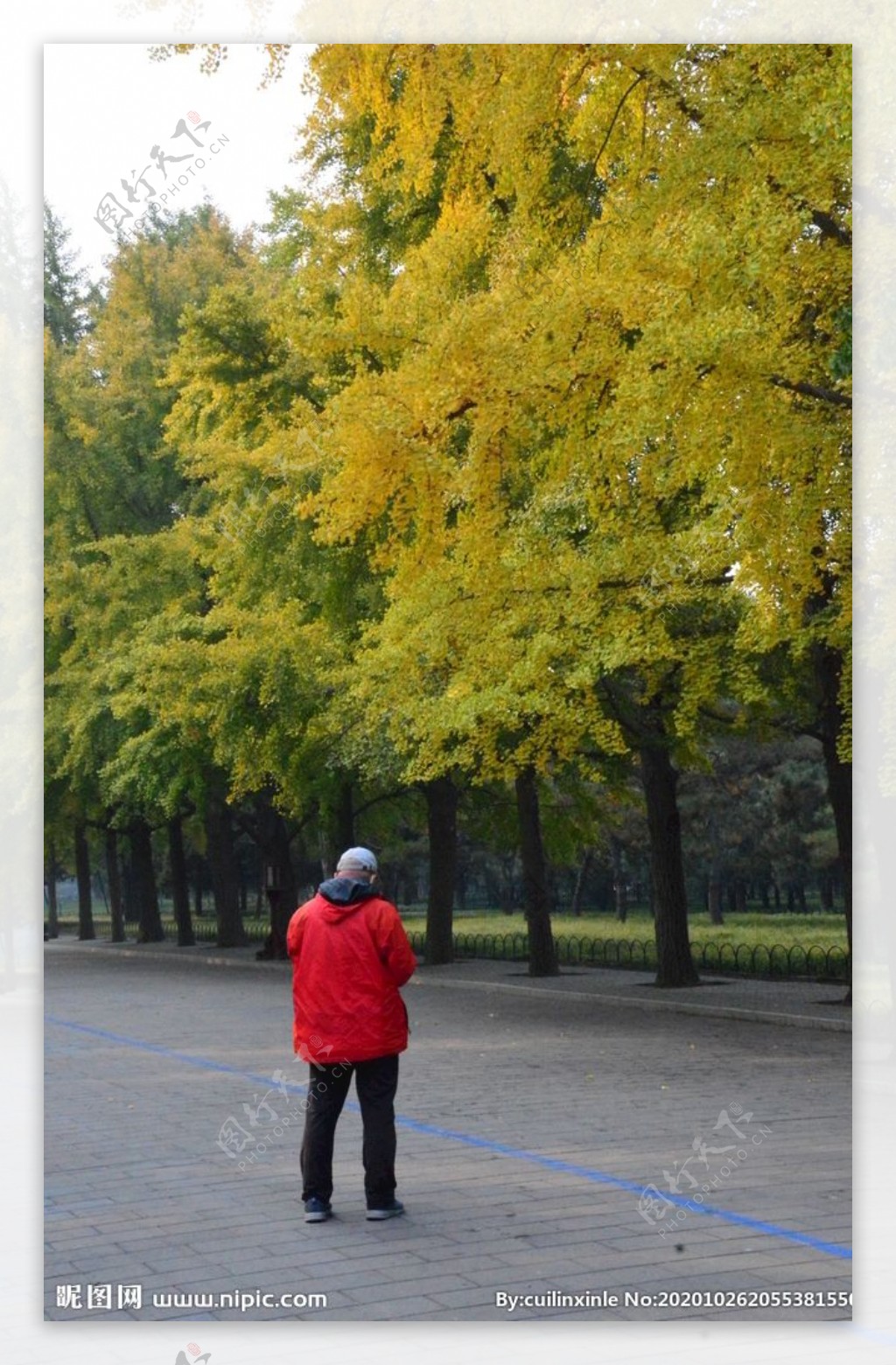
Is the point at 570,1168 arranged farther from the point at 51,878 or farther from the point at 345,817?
the point at 51,878

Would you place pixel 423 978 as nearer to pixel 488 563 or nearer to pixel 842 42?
pixel 488 563

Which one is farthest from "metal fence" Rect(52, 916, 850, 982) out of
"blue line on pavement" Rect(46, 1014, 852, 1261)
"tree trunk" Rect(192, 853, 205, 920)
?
"tree trunk" Rect(192, 853, 205, 920)

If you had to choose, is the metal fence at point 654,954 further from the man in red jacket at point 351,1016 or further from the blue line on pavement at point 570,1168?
the man in red jacket at point 351,1016

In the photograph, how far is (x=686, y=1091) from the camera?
1138cm

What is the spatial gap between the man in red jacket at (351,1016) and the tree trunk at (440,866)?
47.8ft

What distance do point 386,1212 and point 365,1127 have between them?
1.23ft

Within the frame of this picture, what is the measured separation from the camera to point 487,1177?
8164 mm

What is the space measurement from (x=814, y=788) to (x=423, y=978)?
9786 mm

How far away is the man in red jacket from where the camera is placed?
708 cm

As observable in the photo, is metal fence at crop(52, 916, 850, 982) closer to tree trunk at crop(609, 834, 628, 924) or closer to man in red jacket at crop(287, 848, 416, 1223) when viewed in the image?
tree trunk at crop(609, 834, 628, 924)

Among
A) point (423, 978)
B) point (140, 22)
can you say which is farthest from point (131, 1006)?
point (140, 22)

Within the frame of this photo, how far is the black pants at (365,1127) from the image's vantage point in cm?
718

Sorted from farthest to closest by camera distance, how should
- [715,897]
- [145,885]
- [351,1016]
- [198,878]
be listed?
[198,878], [145,885], [715,897], [351,1016]

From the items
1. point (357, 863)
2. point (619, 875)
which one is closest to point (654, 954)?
A: point (619, 875)
